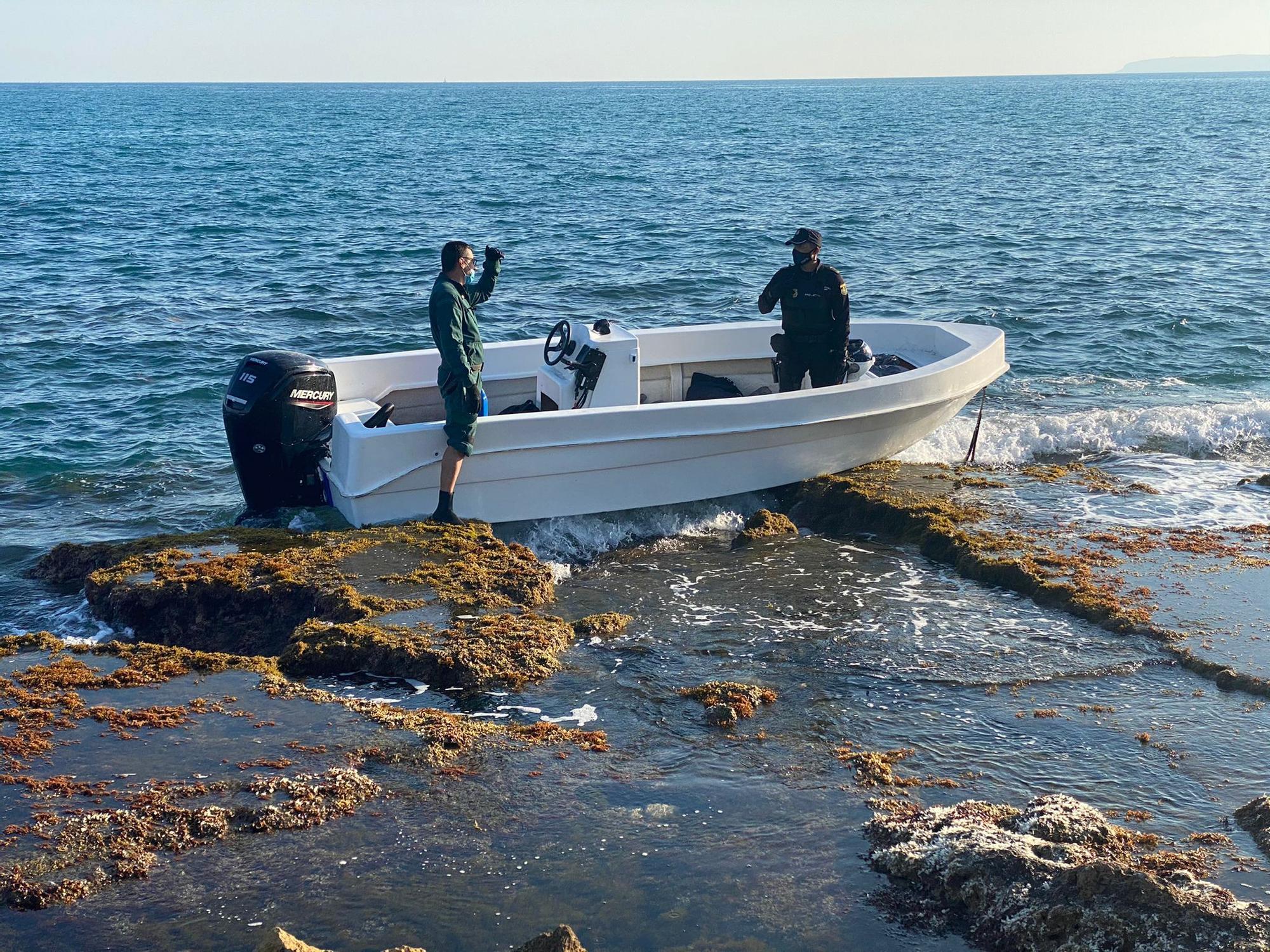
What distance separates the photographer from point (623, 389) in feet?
29.6

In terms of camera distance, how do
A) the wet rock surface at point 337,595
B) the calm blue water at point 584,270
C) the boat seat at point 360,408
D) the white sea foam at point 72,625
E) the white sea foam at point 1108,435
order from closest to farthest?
the wet rock surface at point 337,595 < the white sea foam at point 72,625 < the boat seat at point 360,408 < the white sea foam at point 1108,435 < the calm blue water at point 584,270

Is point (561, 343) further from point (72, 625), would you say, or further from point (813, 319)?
point (72, 625)

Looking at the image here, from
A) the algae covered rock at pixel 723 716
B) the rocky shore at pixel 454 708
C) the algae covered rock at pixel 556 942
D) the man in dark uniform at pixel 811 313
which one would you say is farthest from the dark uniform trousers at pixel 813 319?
the algae covered rock at pixel 556 942

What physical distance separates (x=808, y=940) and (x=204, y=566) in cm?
455

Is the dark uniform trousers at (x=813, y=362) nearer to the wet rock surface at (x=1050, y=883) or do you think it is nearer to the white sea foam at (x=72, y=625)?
the wet rock surface at (x=1050, y=883)

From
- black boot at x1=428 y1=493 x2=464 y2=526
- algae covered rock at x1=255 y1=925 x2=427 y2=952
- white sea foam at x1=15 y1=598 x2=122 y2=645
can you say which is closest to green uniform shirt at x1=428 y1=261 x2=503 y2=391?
black boot at x1=428 y1=493 x2=464 y2=526

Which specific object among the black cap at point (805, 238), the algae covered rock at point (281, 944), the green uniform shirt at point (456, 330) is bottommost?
the algae covered rock at point (281, 944)

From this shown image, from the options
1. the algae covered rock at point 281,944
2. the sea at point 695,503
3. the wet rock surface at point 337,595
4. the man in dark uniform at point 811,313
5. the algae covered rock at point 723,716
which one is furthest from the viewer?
the man in dark uniform at point 811,313

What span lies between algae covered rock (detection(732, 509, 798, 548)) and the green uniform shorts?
2.10 meters

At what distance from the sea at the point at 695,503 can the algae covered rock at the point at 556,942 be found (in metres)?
0.32

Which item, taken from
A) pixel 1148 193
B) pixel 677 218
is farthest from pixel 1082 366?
pixel 1148 193

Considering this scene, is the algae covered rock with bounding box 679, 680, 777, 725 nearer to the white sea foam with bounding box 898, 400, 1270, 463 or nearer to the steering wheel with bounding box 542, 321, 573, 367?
the steering wheel with bounding box 542, 321, 573, 367

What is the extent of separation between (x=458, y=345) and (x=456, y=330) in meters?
0.09

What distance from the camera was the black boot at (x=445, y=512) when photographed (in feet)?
25.9
